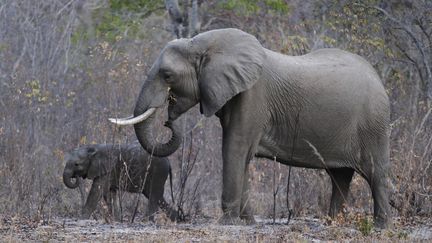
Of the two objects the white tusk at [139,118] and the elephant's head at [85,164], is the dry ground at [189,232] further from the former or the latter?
the elephant's head at [85,164]

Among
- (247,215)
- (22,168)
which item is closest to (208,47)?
(247,215)

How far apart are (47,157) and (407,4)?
6.27 meters

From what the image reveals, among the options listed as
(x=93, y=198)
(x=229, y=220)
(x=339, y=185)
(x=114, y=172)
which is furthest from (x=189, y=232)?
(x=114, y=172)

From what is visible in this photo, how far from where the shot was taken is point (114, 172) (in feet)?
45.5

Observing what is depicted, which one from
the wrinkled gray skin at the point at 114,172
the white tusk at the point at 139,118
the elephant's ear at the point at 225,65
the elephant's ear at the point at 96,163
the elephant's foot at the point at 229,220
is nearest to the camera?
the white tusk at the point at 139,118

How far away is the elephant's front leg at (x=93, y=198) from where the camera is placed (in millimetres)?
13430

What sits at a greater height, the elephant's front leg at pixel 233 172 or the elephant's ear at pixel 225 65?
the elephant's ear at pixel 225 65

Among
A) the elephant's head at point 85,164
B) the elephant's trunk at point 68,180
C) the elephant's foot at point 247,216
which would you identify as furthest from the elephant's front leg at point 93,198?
the elephant's foot at point 247,216

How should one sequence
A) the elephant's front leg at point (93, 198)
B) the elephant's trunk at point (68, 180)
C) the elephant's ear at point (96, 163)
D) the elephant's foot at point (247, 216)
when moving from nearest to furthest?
the elephant's foot at point (247, 216), the elephant's front leg at point (93, 198), the elephant's ear at point (96, 163), the elephant's trunk at point (68, 180)

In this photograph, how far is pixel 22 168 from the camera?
1438cm

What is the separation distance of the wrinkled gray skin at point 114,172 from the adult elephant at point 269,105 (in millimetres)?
1857

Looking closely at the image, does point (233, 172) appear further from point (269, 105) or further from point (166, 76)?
point (166, 76)

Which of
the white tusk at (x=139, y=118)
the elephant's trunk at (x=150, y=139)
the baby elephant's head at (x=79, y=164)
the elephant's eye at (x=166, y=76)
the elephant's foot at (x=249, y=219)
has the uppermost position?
the elephant's eye at (x=166, y=76)

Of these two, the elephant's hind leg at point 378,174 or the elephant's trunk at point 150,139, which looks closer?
the elephant's trunk at point 150,139
